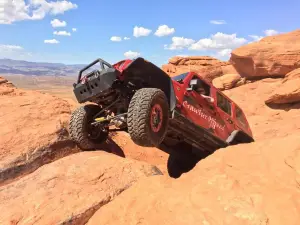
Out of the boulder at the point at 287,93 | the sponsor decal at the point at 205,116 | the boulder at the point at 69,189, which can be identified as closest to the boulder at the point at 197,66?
the boulder at the point at 287,93

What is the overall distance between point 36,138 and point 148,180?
250 cm

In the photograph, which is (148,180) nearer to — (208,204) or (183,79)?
(208,204)

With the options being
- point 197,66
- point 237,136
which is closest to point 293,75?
point 197,66

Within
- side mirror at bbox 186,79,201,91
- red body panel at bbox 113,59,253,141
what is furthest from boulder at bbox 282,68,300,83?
side mirror at bbox 186,79,201,91

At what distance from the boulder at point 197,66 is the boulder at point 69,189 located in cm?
1659

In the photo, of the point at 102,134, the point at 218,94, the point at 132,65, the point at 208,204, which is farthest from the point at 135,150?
the point at 208,204

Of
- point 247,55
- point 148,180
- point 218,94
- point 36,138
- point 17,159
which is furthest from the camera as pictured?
point 247,55

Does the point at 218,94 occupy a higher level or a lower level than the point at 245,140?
higher

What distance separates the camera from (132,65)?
208 inches

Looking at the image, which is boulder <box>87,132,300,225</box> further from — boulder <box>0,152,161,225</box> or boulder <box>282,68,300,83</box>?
boulder <box>282,68,300,83</box>

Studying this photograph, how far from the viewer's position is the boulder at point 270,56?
17.0 metres

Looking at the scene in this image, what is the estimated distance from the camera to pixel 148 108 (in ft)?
16.2

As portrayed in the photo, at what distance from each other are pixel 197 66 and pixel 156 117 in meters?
17.8

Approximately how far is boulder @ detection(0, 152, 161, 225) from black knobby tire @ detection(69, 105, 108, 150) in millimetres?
471
